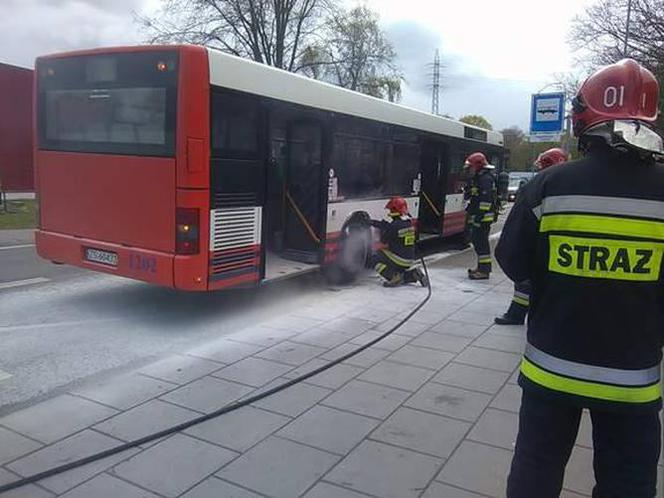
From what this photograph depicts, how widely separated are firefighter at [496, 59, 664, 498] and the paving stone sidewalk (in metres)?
1.12

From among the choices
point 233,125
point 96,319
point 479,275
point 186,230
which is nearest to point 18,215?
point 96,319

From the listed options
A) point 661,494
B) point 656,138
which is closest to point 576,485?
point 661,494

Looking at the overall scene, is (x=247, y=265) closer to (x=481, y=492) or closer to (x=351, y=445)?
(x=351, y=445)

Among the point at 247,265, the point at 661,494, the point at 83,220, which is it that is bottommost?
the point at 661,494

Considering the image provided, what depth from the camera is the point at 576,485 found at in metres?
3.30

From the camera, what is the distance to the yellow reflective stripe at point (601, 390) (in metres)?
2.12

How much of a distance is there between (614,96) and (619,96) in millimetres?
17

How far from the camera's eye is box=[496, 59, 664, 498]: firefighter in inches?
81.2

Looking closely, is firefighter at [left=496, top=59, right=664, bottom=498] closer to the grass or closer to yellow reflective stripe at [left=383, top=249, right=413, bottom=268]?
yellow reflective stripe at [left=383, top=249, right=413, bottom=268]

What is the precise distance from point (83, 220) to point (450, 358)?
4252mm

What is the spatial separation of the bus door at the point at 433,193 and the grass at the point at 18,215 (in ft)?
28.4

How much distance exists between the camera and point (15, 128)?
17922 mm

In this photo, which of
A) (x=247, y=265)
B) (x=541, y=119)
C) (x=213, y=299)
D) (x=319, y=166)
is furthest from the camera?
(x=541, y=119)

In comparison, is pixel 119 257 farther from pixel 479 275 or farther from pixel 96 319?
pixel 479 275
